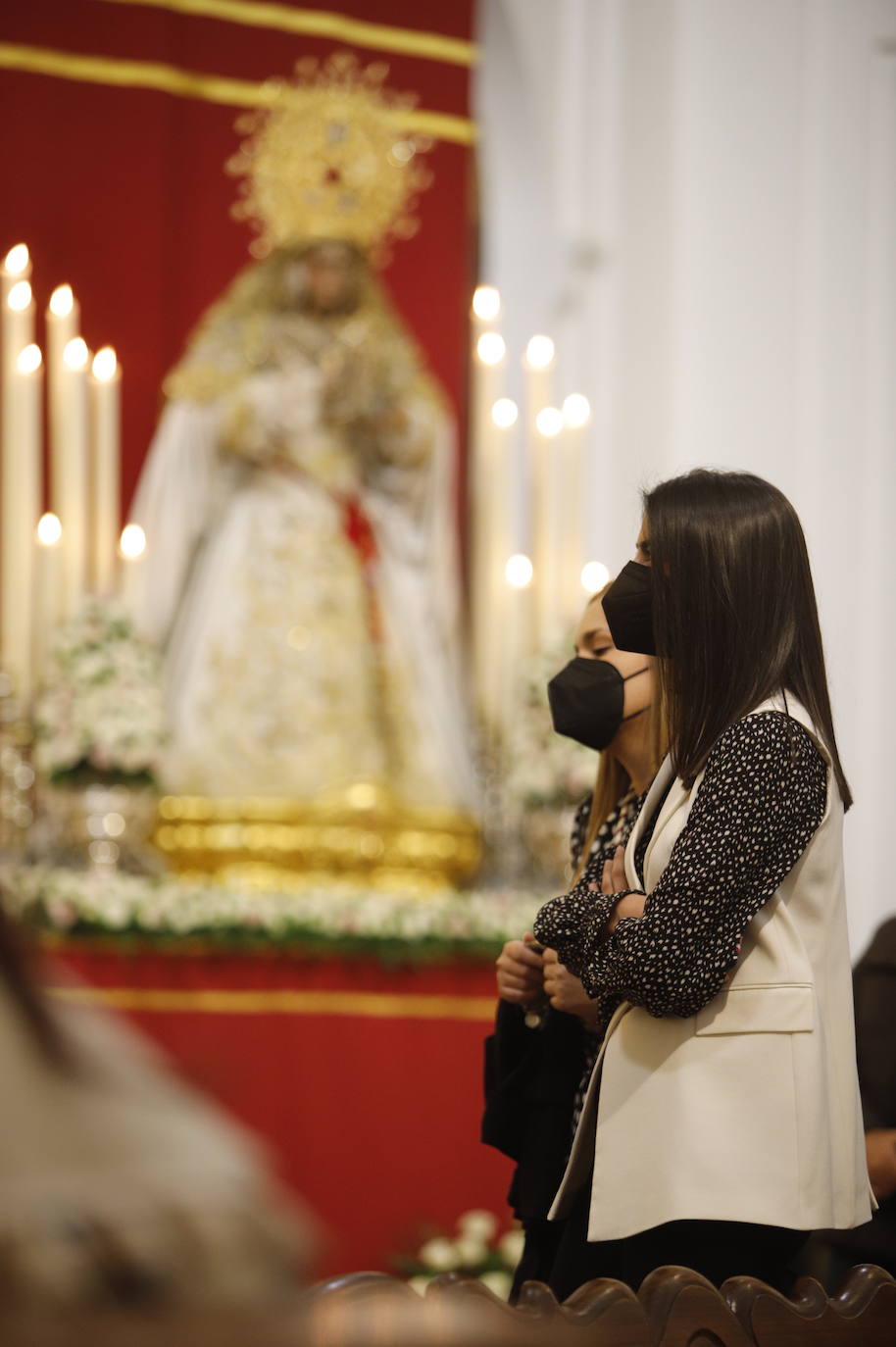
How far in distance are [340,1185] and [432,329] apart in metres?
3.84

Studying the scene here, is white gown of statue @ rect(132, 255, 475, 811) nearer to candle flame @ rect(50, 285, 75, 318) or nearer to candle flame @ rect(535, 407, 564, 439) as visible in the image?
candle flame @ rect(535, 407, 564, 439)

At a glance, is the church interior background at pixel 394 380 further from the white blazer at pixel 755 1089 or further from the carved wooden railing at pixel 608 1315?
the carved wooden railing at pixel 608 1315

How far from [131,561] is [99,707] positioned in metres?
0.77

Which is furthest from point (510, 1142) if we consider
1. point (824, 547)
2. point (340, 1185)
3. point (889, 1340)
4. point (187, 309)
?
point (187, 309)

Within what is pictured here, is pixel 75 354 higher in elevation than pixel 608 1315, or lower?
higher

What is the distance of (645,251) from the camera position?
711cm

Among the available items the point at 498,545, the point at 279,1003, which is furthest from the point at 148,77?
the point at 279,1003

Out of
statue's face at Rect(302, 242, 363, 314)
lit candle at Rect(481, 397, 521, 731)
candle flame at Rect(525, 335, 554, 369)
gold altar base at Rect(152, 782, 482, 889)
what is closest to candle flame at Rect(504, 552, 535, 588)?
lit candle at Rect(481, 397, 521, 731)

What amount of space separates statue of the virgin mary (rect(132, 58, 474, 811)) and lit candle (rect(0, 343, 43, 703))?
556mm

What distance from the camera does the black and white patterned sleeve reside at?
6.57 ft

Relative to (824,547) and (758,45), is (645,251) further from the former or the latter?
(824,547)

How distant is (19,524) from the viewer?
6.14 meters

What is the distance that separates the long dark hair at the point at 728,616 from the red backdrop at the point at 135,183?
492 centimetres

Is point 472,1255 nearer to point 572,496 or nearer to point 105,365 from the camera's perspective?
point 572,496
